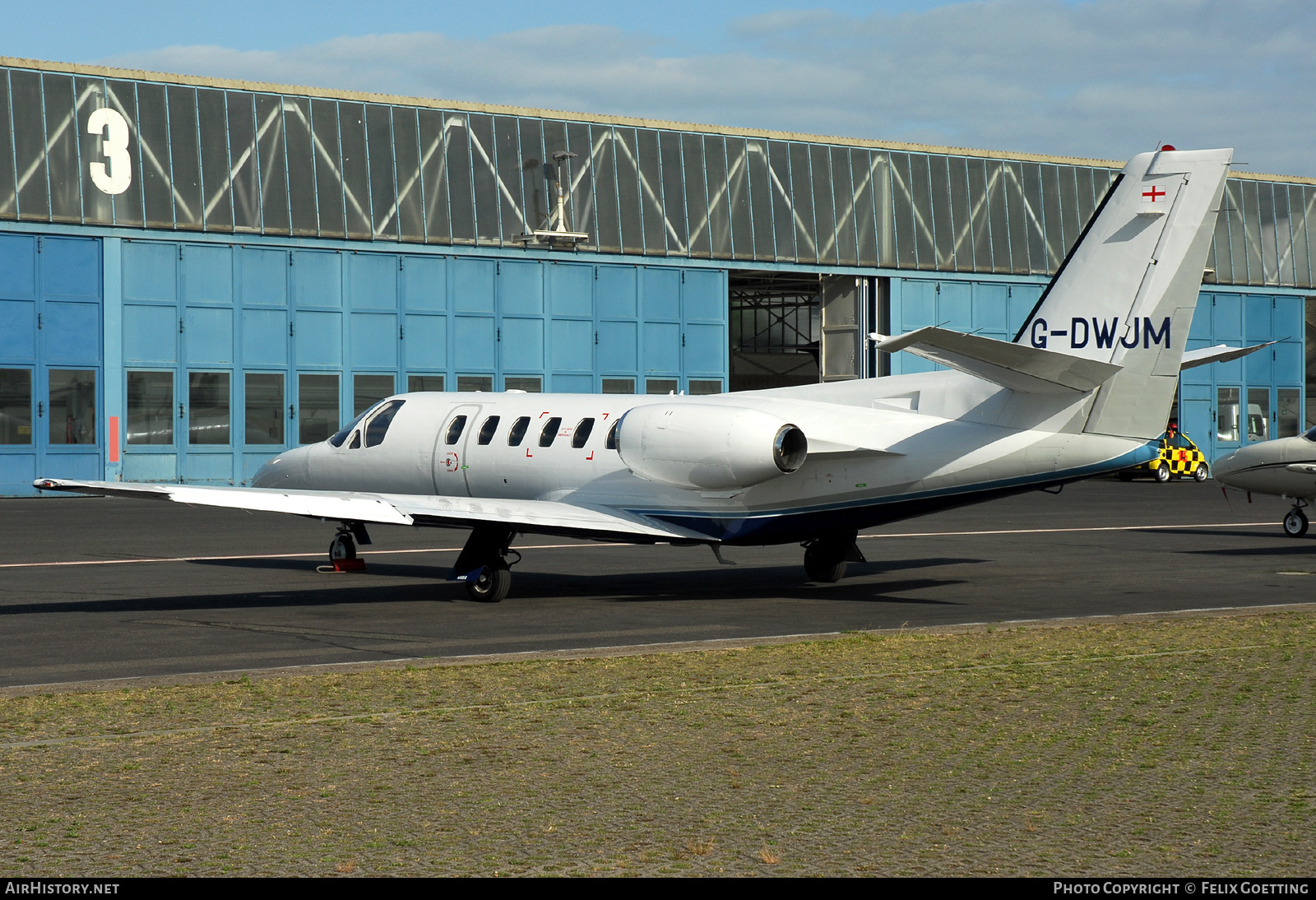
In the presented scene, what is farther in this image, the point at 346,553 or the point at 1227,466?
the point at 1227,466

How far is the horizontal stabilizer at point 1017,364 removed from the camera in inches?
617

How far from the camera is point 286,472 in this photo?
2355cm

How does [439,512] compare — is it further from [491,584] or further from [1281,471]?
[1281,471]

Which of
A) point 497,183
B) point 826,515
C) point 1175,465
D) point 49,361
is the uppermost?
point 497,183

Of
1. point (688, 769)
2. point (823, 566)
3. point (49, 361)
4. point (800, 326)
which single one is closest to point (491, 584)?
point (823, 566)

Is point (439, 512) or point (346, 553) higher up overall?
point (439, 512)

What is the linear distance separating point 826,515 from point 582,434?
12.2 ft

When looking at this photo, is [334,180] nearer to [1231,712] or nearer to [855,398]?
[855,398]

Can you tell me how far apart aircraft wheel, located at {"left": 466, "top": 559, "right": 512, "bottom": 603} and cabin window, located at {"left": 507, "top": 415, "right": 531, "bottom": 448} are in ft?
8.55

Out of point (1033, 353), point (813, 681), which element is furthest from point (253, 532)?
point (813, 681)

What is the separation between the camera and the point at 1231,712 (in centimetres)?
1018

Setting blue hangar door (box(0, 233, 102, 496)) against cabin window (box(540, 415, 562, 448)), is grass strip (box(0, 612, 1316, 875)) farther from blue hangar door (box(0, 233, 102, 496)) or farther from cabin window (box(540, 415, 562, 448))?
blue hangar door (box(0, 233, 102, 496))

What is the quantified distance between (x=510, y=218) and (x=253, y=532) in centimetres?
2281

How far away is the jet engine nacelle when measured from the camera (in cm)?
1794
